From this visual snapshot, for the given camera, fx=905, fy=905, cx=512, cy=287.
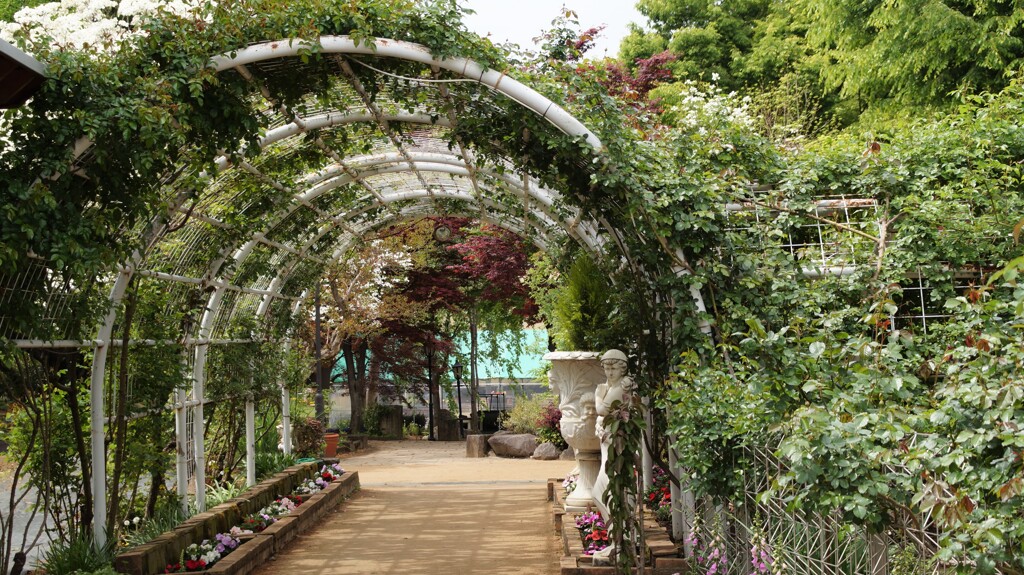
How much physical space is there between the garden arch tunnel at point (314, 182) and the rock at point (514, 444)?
576cm

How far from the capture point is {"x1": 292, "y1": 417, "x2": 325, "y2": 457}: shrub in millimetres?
14906

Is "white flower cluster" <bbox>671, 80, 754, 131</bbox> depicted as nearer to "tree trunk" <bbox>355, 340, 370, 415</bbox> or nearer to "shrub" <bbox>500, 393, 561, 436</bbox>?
"shrub" <bbox>500, 393, 561, 436</bbox>

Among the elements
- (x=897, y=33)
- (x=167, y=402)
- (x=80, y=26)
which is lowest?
(x=167, y=402)

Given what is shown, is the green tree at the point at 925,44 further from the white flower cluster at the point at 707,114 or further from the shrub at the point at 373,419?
the shrub at the point at 373,419

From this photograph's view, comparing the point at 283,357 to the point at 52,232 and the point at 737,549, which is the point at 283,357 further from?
the point at 737,549

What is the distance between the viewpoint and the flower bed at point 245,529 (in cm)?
665

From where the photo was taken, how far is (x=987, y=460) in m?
2.46

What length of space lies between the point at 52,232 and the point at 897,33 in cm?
1037

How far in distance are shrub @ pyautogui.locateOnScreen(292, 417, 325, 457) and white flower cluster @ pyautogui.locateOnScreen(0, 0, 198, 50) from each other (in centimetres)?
860

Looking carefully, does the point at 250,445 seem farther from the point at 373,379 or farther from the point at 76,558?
the point at 373,379

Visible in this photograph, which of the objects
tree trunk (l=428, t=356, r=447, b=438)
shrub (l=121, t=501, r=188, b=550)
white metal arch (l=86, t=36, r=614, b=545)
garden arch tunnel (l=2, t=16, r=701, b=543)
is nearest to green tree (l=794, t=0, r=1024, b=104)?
garden arch tunnel (l=2, t=16, r=701, b=543)

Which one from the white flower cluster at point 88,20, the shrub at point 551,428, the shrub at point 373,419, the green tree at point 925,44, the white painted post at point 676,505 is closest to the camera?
the white flower cluster at point 88,20

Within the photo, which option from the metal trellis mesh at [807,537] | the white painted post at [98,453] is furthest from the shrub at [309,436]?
the metal trellis mesh at [807,537]

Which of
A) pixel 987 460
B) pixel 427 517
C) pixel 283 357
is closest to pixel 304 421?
pixel 283 357
